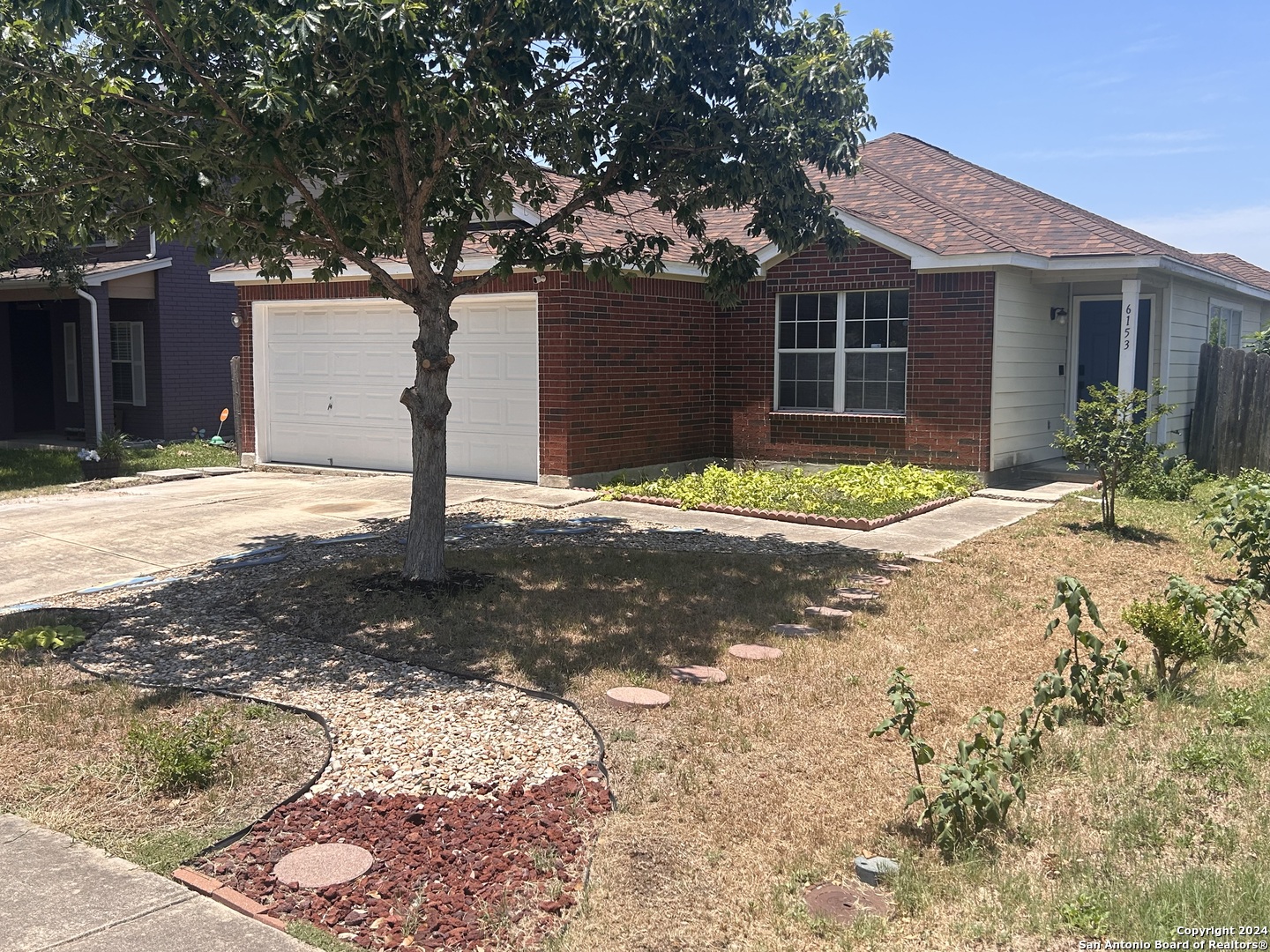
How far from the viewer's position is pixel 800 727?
232 inches

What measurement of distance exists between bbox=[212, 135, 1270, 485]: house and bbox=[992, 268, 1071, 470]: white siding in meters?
0.04

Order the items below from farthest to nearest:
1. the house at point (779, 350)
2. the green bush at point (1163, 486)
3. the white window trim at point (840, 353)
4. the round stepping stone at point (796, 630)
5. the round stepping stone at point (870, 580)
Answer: the white window trim at point (840, 353) < the house at point (779, 350) < the green bush at point (1163, 486) < the round stepping stone at point (870, 580) < the round stepping stone at point (796, 630)

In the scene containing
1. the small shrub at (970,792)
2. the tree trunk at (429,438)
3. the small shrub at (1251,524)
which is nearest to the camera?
the small shrub at (970,792)

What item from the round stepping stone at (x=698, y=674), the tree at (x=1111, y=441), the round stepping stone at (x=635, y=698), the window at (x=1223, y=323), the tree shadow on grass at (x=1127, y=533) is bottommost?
the round stepping stone at (x=635, y=698)

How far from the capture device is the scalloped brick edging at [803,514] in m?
12.1

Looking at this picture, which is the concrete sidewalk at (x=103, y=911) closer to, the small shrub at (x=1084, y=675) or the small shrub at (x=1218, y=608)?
the small shrub at (x=1084, y=675)

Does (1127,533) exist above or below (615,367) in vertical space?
below

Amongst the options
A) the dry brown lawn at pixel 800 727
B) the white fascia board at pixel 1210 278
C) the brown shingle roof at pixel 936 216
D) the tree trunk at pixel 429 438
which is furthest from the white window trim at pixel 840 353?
the tree trunk at pixel 429 438

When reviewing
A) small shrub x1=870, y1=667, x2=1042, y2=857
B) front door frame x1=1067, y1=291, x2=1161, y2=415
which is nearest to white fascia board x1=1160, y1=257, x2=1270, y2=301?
front door frame x1=1067, y1=291, x2=1161, y2=415

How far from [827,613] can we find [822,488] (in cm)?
575

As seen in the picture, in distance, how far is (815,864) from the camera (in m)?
4.36

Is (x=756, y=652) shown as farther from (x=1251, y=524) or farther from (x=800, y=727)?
(x=1251, y=524)

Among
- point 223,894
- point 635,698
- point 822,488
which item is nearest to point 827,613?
point 635,698

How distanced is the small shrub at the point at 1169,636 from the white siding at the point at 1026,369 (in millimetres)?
8554
